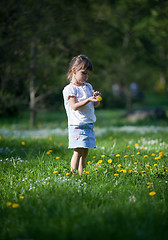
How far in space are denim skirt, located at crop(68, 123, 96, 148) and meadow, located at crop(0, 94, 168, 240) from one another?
0.33m

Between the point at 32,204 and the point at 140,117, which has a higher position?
the point at 140,117

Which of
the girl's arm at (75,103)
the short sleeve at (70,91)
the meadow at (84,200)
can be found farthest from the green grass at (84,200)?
the short sleeve at (70,91)

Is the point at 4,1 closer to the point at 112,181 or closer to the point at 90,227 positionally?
the point at 112,181

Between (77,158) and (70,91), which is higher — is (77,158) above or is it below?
below

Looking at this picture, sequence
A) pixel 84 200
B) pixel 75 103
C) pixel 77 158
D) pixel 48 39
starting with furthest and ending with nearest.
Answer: pixel 48 39 → pixel 77 158 → pixel 75 103 → pixel 84 200

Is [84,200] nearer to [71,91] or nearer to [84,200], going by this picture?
[84,200]

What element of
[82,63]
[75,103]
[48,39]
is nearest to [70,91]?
[75,103]

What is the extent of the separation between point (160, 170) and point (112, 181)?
0.71m

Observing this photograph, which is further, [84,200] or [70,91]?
[70,91]

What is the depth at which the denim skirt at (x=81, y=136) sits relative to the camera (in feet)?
10.7

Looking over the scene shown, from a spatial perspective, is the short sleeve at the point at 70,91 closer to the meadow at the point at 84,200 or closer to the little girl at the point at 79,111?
the little girl at the point at 79,111

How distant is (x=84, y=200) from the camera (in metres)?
2.41

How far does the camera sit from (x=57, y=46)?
9883 mm

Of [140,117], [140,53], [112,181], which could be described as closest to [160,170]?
[112,181]
